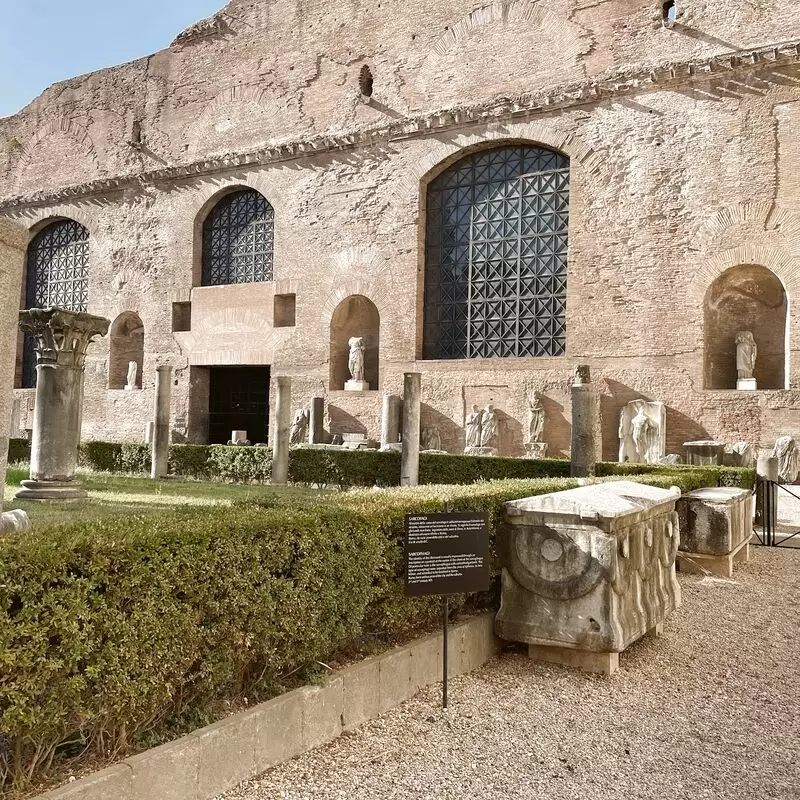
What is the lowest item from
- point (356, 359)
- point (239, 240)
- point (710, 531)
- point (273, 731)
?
point (273, 731)

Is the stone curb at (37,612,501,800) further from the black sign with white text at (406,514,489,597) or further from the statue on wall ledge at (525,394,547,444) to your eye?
the statue on wall ledge at (525,394,547,444)

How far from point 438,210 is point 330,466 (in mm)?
7674

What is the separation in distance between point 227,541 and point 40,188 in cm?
2484

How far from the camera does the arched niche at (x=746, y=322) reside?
14.8 meters

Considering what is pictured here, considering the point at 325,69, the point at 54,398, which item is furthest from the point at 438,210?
the point at 54,398

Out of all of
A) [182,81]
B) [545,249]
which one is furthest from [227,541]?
[182,81]

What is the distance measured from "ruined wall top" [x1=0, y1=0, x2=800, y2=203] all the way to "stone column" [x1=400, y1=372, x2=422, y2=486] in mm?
8732

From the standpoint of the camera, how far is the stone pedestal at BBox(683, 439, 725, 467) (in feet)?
44.1

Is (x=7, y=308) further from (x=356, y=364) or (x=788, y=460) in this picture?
(x=356, y=364)

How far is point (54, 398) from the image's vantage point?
30.9 feet

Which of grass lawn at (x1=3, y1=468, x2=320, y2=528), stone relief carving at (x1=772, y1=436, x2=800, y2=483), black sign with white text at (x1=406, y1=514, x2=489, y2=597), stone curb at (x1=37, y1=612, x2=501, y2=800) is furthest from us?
stone relief carving at (x1=772, y1=436, x2=800, y2=483)

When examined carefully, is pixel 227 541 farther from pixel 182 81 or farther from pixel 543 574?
pixel 182 81

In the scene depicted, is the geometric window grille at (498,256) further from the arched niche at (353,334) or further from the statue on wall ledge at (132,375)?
the statue on wall ledge at (132,375)

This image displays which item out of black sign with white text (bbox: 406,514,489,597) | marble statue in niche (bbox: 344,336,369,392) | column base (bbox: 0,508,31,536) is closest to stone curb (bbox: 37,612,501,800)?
black sign with white text (bbox: 406,514,489,597)
